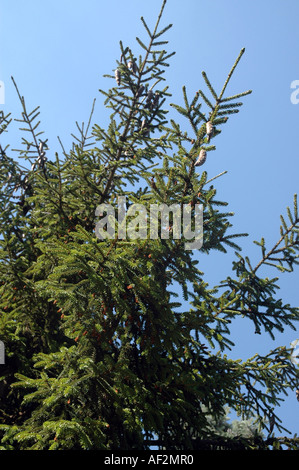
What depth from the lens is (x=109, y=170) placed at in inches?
292

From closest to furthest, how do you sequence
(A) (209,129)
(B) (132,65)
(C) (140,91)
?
(A) (209,129) < (B) (132,65) < (C) (140,91)

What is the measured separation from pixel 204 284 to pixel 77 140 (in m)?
4.57

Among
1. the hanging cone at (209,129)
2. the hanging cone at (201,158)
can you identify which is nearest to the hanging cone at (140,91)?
the hanging cone at (209,129)

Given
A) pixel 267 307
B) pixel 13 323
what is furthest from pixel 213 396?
pixel 13 323

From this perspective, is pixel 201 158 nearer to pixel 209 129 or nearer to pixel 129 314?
pixel 209 129

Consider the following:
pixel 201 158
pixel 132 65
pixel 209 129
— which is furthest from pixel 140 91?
pixel 201 158

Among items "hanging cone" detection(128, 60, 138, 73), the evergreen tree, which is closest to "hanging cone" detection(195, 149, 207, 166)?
the evergreen tree

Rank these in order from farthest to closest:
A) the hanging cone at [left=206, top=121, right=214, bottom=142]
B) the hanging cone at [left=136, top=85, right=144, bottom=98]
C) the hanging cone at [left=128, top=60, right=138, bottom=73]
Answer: the hanging cone at [left=136, top=85, right=144, bottom=98], the hanging cone at [left=128, top=60, right=138, bottom=73], the hanging cone at [left=206, top=121, right=214, bottom=142]

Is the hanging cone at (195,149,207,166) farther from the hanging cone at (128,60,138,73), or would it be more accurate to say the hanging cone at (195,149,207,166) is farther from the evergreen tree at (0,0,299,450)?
the hanging cone at (128,60,138,73)

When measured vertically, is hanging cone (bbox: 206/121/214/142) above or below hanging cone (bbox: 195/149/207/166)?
above

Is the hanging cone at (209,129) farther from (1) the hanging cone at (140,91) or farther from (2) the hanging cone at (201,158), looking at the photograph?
(1) the hanging cone at (140,91)

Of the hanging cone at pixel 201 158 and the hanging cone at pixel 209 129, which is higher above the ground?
the hanging cone at pixel 209 129

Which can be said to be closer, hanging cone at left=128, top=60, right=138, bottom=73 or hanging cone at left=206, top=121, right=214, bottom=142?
hanging cone at left=206, top=121, right=214, bottom=142
